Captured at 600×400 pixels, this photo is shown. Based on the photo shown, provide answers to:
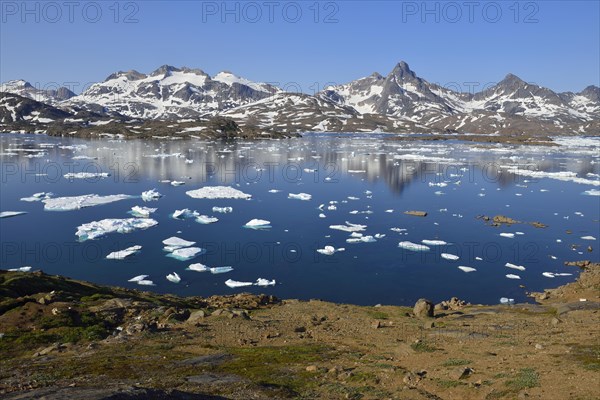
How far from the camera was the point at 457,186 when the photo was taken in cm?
7906

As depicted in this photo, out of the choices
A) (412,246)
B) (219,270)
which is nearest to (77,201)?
(219,270)

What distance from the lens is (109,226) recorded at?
4569 cm

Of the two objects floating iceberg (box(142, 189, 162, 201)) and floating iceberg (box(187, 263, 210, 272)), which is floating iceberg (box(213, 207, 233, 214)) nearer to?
floating iceberg (box(142, 189, 162, 201))

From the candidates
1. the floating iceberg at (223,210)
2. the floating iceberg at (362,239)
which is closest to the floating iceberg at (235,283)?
the floating iceberg at (362,239)

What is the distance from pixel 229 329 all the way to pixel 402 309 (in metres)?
11.9

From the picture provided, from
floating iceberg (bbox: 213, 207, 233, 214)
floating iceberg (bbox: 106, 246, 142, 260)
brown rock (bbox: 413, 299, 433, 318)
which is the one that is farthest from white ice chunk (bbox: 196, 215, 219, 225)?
brown rock (bbox: 413, 299, 433, 318)

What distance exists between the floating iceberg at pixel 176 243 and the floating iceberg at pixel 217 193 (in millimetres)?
23209

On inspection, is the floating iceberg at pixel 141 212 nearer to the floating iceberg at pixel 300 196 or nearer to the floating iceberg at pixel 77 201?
the floating iceberg at pixel 77 201

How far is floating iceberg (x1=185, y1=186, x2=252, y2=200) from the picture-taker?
216 ft

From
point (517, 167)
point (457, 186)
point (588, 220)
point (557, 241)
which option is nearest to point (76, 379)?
point (557, 241)

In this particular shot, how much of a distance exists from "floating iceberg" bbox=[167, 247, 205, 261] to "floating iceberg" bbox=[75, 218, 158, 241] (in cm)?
940

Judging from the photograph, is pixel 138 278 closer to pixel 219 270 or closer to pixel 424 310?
pixel 219 270

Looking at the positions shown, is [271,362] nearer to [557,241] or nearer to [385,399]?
[385,399]

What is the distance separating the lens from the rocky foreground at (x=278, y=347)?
14211mm
